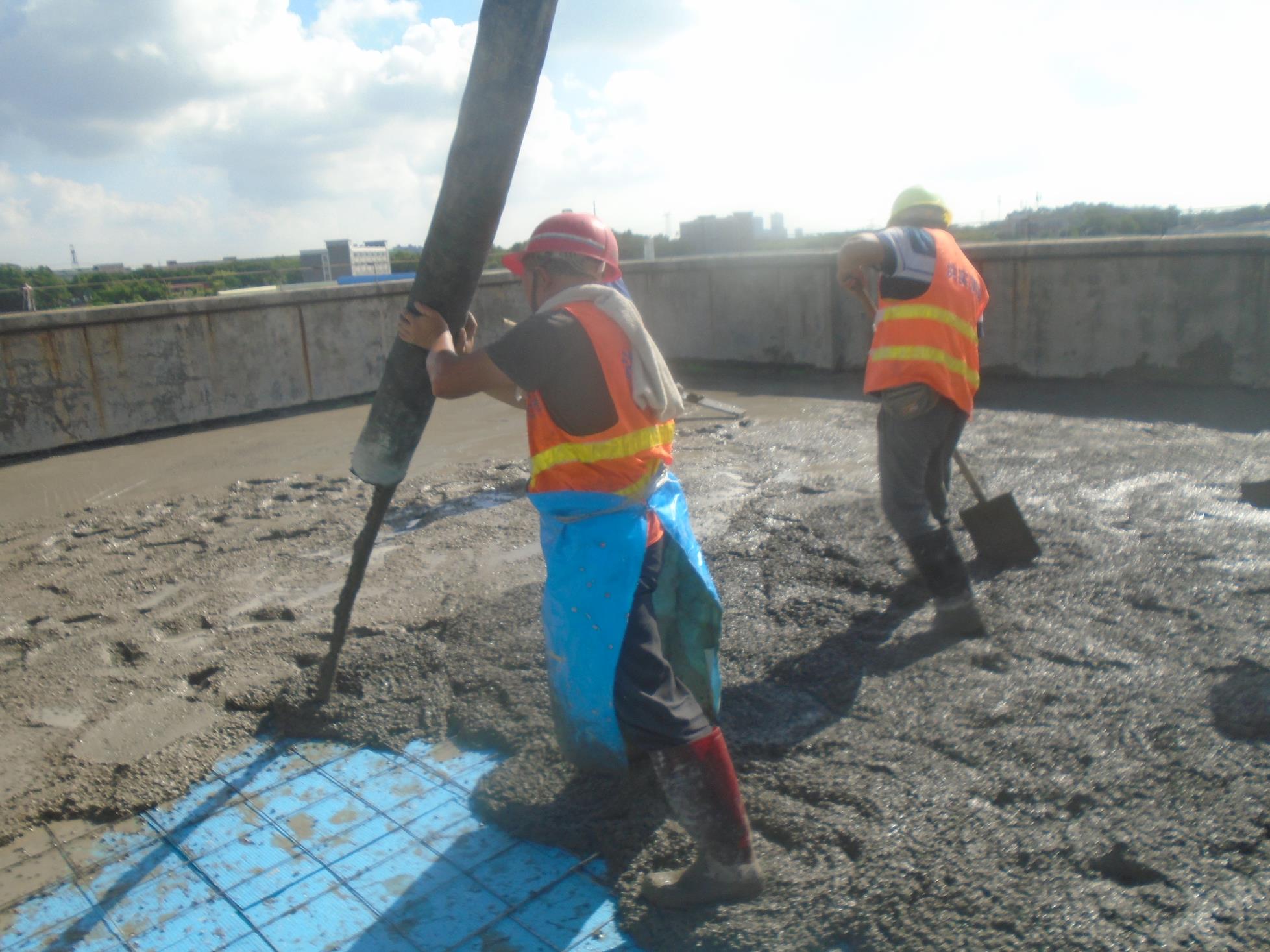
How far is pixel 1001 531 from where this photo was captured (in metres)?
4.44

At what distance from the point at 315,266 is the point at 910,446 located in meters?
23.8

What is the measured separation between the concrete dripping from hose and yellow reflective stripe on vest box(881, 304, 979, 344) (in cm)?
204

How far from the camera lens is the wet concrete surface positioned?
235 cm

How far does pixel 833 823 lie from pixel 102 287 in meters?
17.8

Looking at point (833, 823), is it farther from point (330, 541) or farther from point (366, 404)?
point (366, 404)

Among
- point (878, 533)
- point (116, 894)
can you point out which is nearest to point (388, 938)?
point (116, 894)

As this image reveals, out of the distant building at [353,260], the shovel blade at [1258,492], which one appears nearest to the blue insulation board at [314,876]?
the shovel blade at [1258,492]

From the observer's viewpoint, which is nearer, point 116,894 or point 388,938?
point 388,938

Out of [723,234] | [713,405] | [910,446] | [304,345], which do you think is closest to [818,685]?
[910,446]

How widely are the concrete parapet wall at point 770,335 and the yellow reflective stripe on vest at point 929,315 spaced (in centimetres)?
554

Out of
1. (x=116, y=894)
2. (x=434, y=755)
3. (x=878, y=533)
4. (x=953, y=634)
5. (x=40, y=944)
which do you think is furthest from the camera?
(x=878, y=533)

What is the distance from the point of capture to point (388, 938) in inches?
91.4

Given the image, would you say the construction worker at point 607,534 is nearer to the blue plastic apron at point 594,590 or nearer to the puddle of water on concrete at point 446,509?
the blue plastic apron at point 594,590

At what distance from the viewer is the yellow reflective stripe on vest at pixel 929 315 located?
3773mm
